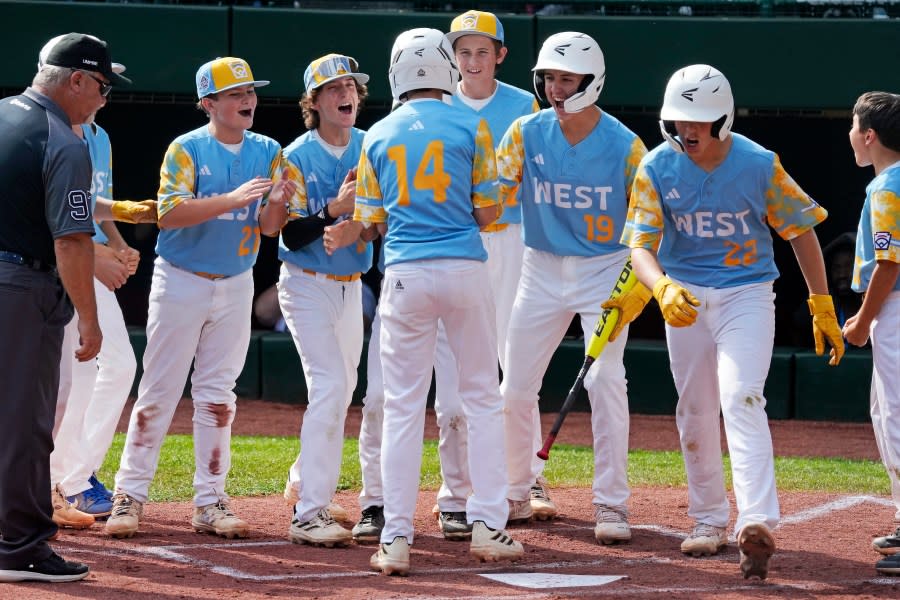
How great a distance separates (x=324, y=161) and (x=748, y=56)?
6097 millimetres

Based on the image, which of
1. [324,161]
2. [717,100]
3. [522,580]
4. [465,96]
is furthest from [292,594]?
[465,96]

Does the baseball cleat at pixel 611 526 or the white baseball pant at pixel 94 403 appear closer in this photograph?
the baseball cleat at pixel 611 526

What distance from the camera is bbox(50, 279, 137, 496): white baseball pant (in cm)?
675

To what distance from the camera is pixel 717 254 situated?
5715mm

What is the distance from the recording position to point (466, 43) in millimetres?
7309

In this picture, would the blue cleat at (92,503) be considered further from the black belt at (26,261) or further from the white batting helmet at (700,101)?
the white batting helmet at (700,101)

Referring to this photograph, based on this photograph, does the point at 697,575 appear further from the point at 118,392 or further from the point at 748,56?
the point at 748,56

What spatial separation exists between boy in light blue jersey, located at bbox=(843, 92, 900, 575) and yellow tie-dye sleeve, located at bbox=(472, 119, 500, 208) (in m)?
1.63

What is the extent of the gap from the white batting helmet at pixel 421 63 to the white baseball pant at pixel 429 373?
78 centimetres

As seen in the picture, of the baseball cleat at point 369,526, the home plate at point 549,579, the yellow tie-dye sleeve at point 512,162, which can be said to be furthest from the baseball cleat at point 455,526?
the yellow tie-dye sleeve at point 512,162

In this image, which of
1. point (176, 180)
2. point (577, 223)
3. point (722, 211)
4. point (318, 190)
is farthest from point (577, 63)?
point (176, 180)

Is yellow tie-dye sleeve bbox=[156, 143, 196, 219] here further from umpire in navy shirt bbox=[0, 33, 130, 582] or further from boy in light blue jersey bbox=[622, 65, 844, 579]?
boy in light blue jersey bbox=[622, 65, 844, 579]

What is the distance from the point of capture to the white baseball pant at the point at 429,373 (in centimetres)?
554

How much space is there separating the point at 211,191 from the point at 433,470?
3037 mm
